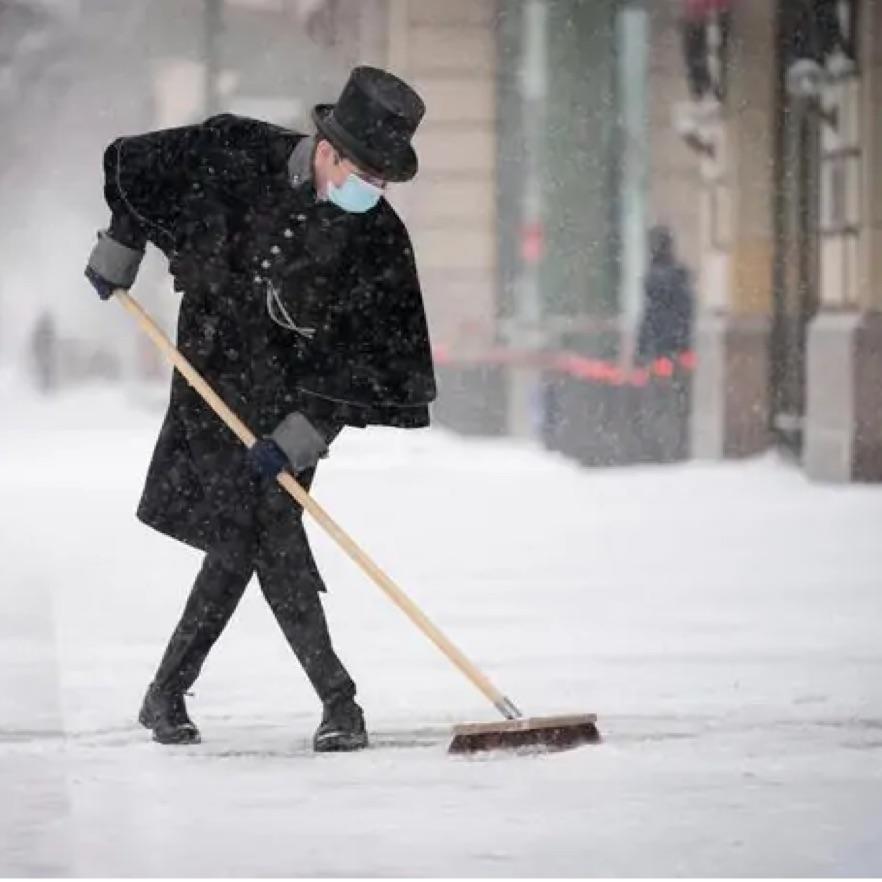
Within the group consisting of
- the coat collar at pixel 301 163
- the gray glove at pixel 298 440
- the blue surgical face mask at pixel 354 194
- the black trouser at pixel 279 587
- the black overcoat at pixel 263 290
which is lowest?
the black trouser at pixel 279 587

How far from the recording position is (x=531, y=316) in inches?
969

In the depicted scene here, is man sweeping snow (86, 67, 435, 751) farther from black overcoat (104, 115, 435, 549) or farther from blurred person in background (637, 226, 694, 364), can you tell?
blurred person in background (637, 226, 694, 364)

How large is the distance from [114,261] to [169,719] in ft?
3.73

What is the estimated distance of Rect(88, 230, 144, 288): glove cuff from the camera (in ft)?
23.5

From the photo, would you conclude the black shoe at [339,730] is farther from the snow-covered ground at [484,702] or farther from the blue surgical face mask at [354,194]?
the blue surgical face mask at [354,194]

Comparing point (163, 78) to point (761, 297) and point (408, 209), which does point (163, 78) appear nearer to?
point (408, 209)

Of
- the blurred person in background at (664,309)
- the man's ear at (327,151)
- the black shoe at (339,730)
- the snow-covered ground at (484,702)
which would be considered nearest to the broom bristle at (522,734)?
the snow-covered ground at (484,702)

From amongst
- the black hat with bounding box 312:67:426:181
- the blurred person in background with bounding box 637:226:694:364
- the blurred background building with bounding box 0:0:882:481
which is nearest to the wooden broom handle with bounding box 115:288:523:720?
the black hat with bounding box 312:67:426:181

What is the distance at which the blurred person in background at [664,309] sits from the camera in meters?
20.0

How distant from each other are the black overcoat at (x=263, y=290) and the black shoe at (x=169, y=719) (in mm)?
404

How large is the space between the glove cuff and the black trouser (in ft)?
2.08

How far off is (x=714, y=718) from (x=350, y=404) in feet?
4.74

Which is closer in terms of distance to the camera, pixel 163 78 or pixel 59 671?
pixel 59 671

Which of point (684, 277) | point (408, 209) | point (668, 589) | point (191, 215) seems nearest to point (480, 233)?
point (408, 209)
